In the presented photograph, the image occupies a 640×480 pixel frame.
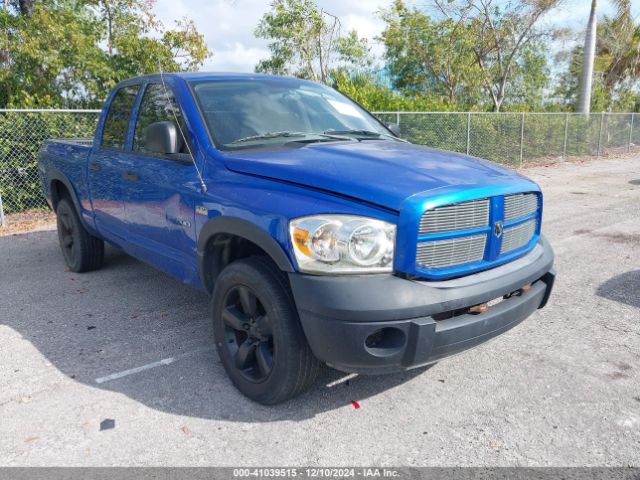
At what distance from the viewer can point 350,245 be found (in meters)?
2.50

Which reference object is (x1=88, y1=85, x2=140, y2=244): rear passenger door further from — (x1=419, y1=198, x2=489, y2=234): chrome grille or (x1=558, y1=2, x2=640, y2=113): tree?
(x1=558, y1=2, x2=640, y2=113): tree

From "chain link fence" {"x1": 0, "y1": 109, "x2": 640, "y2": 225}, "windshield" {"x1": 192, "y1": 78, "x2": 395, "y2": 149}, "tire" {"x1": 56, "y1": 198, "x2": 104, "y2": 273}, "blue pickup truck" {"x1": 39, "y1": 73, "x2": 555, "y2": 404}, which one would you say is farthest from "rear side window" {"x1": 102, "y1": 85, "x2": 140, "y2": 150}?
"chain link fence" {"x1": 0, "y1": 109, "x2": 640, "y2": 225}

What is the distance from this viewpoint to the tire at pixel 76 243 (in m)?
5.52

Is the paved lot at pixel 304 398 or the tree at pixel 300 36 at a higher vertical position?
the tree at pixel 300 36

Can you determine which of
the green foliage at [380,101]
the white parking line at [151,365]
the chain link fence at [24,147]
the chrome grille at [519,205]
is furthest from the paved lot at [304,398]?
the green foliage at [380,101]

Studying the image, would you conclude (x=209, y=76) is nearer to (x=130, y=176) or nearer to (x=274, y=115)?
(x=274, y=115)

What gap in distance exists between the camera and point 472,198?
271cm

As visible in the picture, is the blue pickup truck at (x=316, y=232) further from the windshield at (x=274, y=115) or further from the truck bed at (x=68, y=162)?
the truck bed at (x=68, y=162)

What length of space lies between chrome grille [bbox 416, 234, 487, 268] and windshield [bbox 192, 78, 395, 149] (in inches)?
49.1

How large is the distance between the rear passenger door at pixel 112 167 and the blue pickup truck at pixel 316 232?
0.84ft

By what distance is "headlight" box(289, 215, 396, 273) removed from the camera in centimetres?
251

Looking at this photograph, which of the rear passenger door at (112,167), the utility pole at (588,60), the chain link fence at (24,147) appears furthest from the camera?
the utility pole at (588,60)

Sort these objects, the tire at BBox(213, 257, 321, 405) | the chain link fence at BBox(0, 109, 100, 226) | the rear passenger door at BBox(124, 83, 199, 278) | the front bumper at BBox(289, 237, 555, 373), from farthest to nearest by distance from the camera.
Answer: the chain link fence at BBox(0, 109, 100, 226) < the rear passenger door at BBox(124, 83, 199, 278) < the tire at BBox(213, 257, 321, 405) < the front bumper at BBox(289, 237, 555, 373)

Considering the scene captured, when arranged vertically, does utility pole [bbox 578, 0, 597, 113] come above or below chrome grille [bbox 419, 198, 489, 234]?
above
